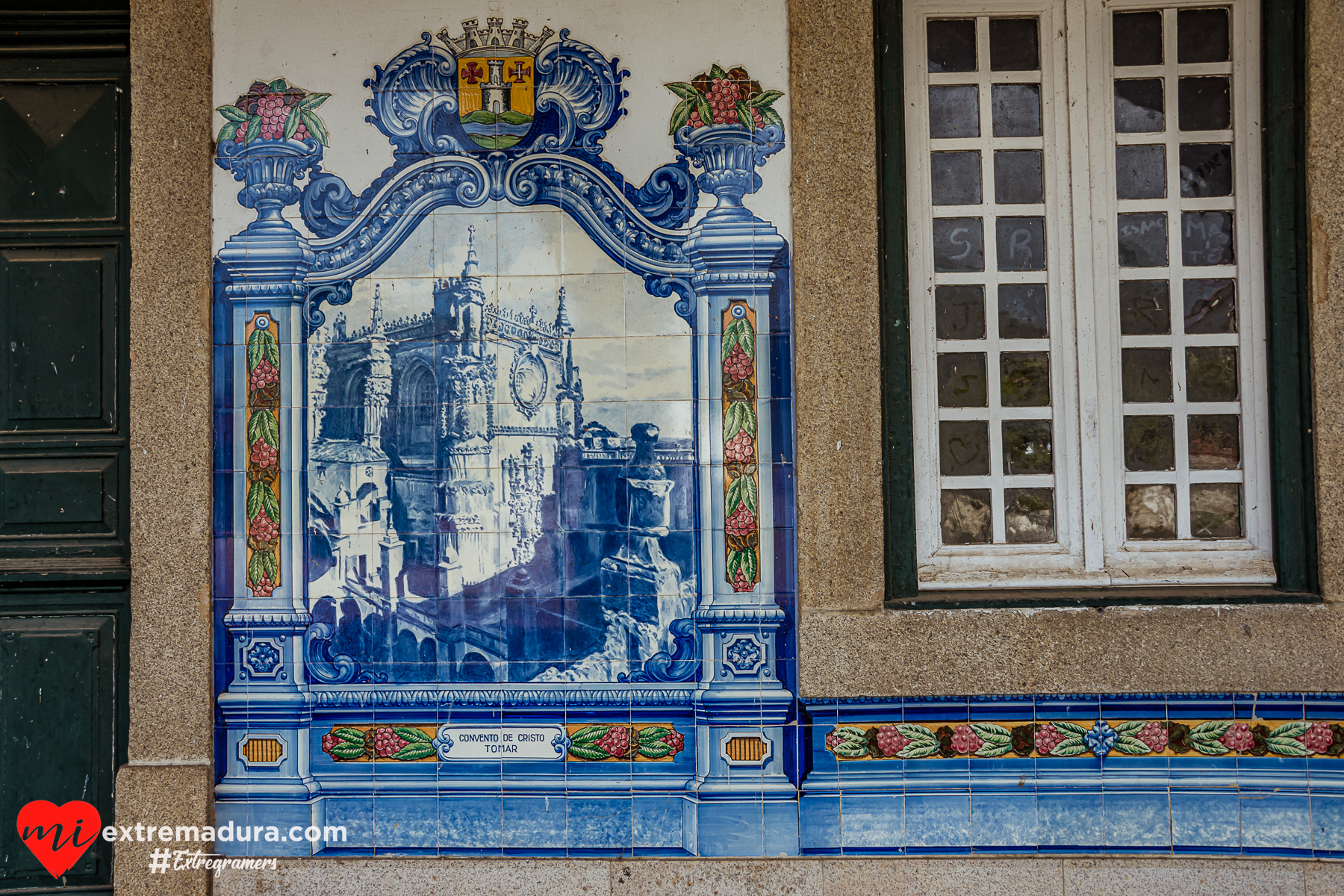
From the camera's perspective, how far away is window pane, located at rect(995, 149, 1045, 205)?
3027 millimetres

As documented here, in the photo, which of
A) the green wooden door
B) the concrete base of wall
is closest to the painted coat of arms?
the green wooden door

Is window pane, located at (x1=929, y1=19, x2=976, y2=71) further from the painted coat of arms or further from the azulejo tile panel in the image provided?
the painted coat of arms

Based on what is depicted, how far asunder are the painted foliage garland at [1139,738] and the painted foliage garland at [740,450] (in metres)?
1.04

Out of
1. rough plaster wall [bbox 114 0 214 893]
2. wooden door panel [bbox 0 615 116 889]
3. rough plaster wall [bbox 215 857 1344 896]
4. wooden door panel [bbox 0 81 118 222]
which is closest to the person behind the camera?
rough plaster wall [bbox 215 857 1344 896]

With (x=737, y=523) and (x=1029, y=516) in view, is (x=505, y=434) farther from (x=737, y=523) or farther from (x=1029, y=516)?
(x=1029, y=516)

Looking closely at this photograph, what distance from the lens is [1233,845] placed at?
2891 millimetres

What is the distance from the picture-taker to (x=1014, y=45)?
120 inches

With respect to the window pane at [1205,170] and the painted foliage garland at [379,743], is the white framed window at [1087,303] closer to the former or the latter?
the window pane at [1205,170]

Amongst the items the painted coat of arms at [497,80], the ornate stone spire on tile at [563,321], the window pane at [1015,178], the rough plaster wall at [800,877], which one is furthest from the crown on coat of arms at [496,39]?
the rough plaster wall at [800,877]

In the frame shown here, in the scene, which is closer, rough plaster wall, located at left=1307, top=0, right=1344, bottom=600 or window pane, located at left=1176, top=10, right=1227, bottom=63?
rough plaster wall, located at left=1307, top=0, right=1344, bottom=600

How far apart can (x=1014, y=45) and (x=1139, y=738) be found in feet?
9.84

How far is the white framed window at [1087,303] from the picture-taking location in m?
3.01

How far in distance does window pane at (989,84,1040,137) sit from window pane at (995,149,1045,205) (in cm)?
9

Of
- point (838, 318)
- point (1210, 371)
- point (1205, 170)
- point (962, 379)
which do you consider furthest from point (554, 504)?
point (1205, 170)
